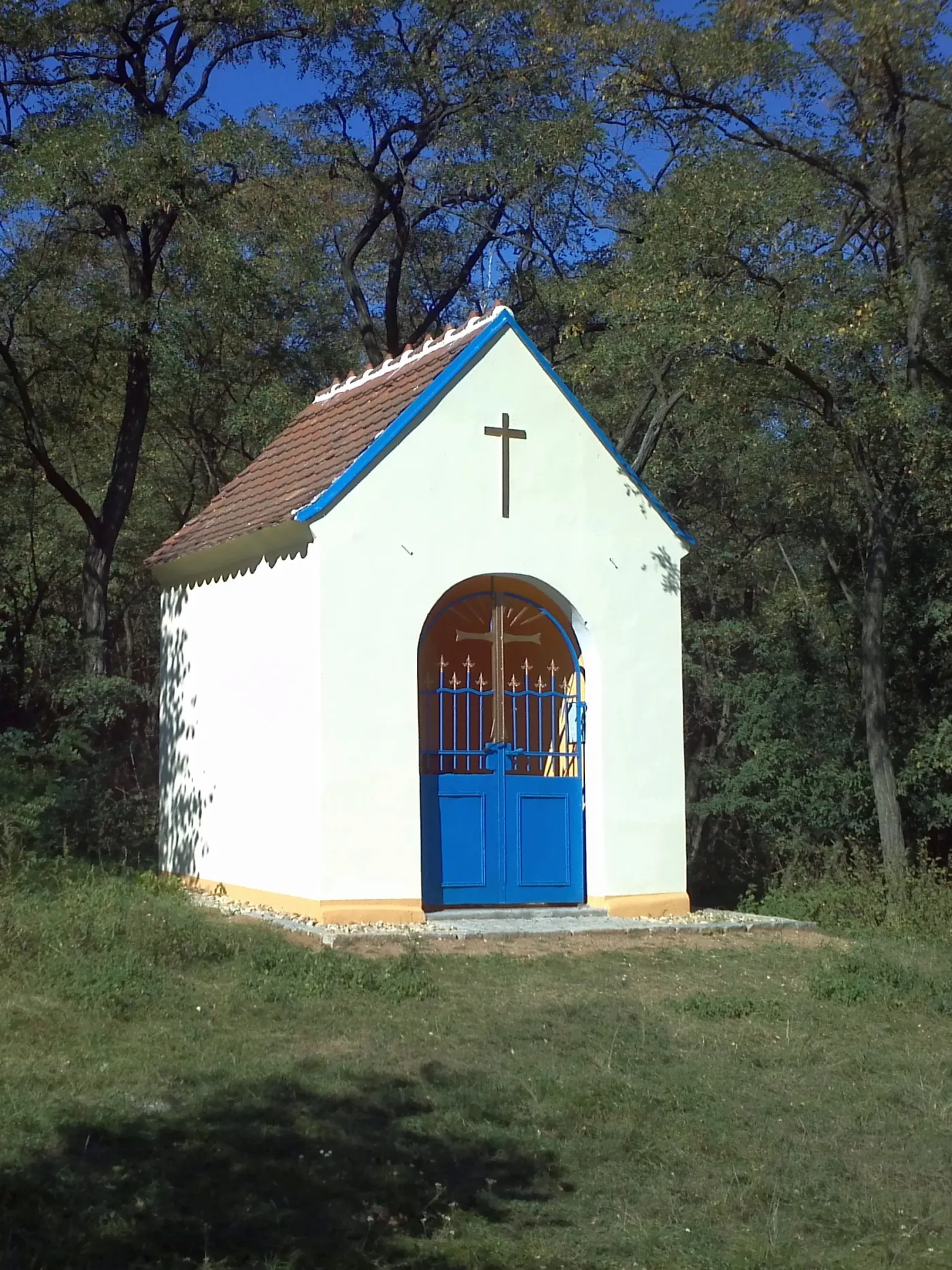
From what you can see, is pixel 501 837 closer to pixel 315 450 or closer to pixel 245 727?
pixel 245 727

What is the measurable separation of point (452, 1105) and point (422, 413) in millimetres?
7045

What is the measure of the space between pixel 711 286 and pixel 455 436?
4501 mm

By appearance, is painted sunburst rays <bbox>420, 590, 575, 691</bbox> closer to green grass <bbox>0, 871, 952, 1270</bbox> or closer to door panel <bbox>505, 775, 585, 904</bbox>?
door panel <bbox>505, 775, 585, 904</bbox>

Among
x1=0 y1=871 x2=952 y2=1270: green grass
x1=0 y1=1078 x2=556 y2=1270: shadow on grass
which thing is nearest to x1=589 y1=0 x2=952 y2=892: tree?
x1=0 y1=871 x2=952 y2=1270: green grass

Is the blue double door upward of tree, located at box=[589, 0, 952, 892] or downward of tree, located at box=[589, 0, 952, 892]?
downward

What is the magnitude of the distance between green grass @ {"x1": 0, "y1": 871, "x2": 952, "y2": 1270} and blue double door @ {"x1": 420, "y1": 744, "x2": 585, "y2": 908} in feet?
6.98

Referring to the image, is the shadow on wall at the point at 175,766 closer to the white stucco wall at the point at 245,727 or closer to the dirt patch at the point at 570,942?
the white stucco wall at the point at 245,727

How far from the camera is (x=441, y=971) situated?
1008 cm

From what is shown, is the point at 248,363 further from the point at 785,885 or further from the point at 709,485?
the point at 785,885

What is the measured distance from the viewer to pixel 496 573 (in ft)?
42.3

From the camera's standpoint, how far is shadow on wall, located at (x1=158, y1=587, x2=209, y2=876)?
14.7 m

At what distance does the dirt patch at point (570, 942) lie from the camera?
35.2 feet

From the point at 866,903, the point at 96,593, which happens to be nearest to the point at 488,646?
the point at 866,903

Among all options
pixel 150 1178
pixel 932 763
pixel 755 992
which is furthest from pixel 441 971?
pixel 932 763
